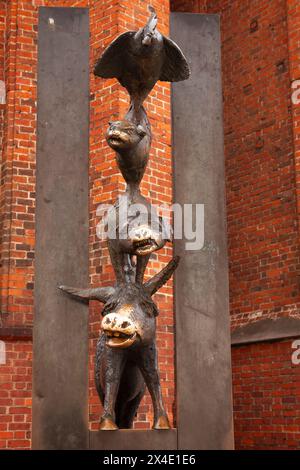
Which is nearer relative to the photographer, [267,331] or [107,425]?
[107,425]

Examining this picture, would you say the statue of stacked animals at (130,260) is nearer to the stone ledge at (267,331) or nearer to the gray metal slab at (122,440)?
the gray metal slab at (122,440)

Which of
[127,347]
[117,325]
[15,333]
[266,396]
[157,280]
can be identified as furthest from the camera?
[266,396]

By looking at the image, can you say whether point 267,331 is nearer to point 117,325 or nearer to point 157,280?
point 157,280

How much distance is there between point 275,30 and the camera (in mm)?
7770

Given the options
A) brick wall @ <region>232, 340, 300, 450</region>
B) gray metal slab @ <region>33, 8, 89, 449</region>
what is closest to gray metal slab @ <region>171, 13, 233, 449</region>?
gray metal slab @ <region>33, 8, 89, 449</region>

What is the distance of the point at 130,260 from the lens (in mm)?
2539

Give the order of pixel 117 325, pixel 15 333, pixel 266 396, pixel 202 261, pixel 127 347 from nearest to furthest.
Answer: pixel 117 325 < pixel 127 347 < pixel 202 261 < pixel 15 333 < pixel 266 396

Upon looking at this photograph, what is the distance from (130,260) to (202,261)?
278 mm

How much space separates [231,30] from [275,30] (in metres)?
0.77

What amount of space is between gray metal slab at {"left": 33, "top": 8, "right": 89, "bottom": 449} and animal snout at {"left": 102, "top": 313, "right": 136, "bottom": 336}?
202 millimetres

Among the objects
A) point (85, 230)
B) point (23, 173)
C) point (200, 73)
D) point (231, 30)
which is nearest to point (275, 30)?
point (231, 30)

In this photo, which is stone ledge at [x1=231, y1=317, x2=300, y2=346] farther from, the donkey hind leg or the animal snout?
the animal snout

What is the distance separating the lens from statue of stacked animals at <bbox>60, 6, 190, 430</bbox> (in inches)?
91.2

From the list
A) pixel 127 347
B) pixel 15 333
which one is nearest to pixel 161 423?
pixel 127 347
